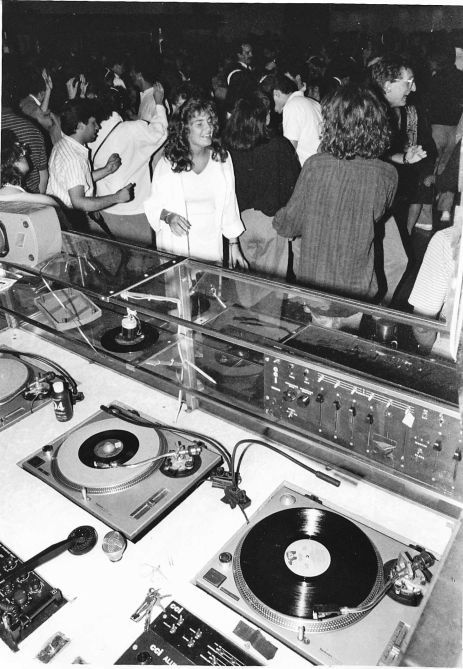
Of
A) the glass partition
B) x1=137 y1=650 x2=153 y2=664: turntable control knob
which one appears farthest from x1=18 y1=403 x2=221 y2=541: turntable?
x1=137 y1=650 x2=153 y2=664: turntable control knob

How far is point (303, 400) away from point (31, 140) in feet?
9.21

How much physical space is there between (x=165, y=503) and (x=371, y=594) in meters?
0.51

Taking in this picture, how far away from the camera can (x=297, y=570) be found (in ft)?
3.53

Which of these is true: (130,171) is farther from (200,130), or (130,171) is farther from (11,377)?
(11,377)

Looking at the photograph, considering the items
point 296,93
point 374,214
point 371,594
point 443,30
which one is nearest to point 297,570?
point 371,594

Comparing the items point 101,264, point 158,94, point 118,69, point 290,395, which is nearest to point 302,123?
point 158,94

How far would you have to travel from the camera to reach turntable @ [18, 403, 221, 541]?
4.22ft

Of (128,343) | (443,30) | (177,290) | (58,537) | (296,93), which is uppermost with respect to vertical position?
(443,30)

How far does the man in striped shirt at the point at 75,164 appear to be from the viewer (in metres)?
3.05

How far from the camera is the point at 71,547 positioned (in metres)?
1.22

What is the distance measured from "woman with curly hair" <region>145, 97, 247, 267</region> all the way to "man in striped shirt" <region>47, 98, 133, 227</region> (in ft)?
2.13

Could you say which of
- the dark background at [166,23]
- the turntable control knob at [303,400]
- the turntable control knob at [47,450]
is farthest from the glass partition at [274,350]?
the dark background at [166,23]

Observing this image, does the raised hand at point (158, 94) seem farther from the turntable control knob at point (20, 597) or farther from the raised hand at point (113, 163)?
the turntable control knob at point (20, 597)

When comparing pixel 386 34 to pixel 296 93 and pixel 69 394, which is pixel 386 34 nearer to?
pixel 296 93
